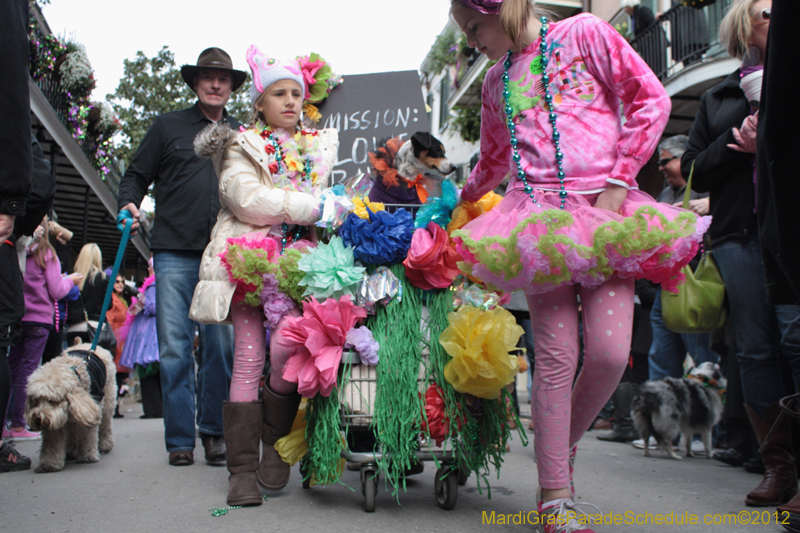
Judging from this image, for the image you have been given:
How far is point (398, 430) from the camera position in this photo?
2.38 meters

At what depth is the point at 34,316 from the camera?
4699 mm

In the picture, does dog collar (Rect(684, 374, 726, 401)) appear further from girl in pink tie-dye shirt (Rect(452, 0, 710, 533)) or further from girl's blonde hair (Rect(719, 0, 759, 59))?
girl in pink tie-dye shirt (Rect(452, 0, 710, 533))

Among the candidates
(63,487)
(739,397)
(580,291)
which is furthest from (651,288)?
(63,487)

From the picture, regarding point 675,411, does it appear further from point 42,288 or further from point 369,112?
point 42,288

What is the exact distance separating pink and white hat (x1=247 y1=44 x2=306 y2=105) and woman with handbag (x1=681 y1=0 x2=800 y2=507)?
6.65 ft

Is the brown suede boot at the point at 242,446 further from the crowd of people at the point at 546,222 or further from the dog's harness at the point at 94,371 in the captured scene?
the dog's harness at the point at 94,371

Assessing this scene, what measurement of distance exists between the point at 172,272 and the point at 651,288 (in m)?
3.61

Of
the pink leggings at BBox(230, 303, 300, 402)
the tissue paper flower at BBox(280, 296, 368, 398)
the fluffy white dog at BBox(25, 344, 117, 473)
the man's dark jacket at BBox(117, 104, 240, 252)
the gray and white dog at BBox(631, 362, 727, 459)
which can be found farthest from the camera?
the gray and white dog at BBox(631, 362, 727, 459)

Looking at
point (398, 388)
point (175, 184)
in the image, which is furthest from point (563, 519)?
point (175, 184)

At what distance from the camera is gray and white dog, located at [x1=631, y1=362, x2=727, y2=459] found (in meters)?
4.21

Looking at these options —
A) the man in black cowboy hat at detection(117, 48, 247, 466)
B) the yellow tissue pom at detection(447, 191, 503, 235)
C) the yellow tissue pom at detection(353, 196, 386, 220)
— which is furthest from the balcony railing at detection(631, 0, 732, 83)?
the yellow tissue pom at detection(353, 196, 386, 220)

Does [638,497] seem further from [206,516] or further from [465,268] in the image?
[206,516]

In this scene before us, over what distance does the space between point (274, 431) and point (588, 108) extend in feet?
5.94

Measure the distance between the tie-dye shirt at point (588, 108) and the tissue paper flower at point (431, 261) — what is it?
38cm
